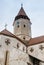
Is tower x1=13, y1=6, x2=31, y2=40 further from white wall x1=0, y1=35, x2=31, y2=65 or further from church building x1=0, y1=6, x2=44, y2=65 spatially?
white wall x1=0, y1=35, x2=31, y2=65

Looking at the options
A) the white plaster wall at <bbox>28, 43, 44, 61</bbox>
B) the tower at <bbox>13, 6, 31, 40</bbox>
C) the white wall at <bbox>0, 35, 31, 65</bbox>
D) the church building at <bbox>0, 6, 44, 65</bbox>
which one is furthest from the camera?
the tower at <bbox>13, 6, 31, 40</bbox>

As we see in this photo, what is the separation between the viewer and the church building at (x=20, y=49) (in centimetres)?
3105

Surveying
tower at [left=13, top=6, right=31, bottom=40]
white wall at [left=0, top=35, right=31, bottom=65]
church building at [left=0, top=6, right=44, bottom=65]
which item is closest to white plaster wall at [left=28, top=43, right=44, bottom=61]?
church building at [left=0, top=6, right=44, bottom=65]

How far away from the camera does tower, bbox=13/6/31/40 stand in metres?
44.5

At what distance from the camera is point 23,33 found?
4456cm

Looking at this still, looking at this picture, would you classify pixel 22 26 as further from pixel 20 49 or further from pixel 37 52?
pixel 20 49

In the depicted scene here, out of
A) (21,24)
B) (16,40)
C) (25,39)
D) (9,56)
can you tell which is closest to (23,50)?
(16,40)

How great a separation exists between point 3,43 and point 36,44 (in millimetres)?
9706

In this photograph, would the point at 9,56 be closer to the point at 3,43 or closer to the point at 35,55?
the point at 3,43

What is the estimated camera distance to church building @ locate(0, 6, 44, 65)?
102 ft

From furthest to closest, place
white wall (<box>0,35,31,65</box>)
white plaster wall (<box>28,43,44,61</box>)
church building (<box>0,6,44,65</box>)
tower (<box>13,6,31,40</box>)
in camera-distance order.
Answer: tower (<box>13,6,31,40</box>) → white plaster wall (<box>28,43,44,61</box>) → church building (<box>0,6,44,65</box>) → white wall (<box>0,35,31,65</box>)

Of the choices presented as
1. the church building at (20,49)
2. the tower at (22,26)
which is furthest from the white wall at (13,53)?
the tower at (22,26)

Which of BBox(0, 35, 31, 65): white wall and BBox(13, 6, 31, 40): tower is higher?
BBox(13, 6, 31, 40): tower

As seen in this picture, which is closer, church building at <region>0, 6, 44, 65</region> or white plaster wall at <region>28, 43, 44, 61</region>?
church building at <region>0, 6, 44, 65</region>
